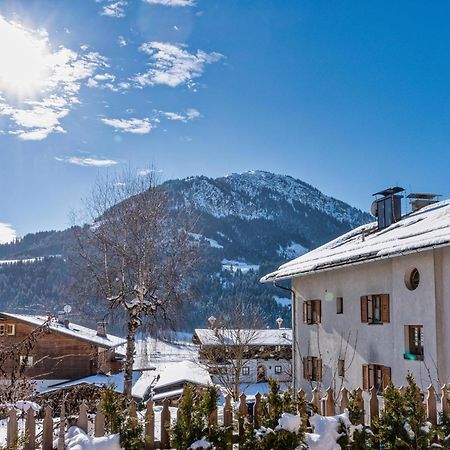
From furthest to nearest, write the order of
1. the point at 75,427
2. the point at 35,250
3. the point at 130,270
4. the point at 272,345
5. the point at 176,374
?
the point at 35,250 < the point at 272,345 < the point at 176,374 < the point at 130,270 < the point at 75,427

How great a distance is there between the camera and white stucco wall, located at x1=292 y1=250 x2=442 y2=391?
12930 millimetres

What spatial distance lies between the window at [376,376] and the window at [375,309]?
135cm

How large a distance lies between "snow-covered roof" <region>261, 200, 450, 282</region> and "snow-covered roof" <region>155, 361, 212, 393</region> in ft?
53.6

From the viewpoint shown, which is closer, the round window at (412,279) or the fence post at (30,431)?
the fence post at (30,431)

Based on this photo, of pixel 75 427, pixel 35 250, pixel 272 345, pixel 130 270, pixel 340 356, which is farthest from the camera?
pixel 35 250

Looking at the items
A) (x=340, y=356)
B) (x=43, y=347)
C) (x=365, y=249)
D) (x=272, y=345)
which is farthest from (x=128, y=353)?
(x=272, y=345)

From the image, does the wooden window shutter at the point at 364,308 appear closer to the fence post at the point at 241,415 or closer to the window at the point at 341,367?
the window at the point at 341,367

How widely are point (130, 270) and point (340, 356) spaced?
8.75 m

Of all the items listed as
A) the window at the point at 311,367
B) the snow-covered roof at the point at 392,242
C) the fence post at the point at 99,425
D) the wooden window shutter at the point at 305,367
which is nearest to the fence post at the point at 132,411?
the fence post at the point at 99,425

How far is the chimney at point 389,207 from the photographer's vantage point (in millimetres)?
18891

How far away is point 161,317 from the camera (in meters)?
21.5

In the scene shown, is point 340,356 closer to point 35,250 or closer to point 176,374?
point 176,374

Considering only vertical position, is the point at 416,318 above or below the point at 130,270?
below

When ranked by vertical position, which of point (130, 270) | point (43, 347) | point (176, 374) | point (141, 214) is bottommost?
point (176, 374)
